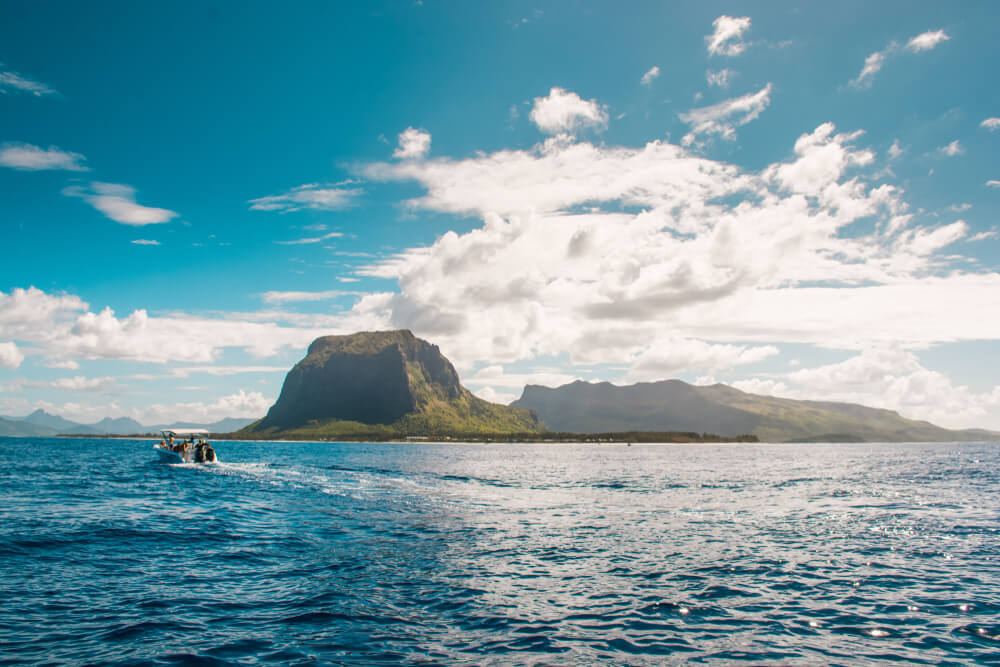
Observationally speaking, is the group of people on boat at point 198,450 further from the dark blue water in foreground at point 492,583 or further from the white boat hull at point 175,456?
the dark blue water in foreground at point 492,583

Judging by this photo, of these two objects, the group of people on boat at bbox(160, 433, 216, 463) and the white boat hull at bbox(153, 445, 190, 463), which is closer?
the white boat hull at bbox(153, 445, 190, 463)

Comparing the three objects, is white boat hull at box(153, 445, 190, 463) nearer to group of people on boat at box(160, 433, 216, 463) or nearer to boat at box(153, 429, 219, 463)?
boat at box(153, 429, 219, 463)

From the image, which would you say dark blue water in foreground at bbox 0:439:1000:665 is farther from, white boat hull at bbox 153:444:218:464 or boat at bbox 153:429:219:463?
boat at bbox 153:429:219:463

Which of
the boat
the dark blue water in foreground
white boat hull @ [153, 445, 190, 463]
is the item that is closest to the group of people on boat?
the boat

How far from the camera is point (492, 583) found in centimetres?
2306

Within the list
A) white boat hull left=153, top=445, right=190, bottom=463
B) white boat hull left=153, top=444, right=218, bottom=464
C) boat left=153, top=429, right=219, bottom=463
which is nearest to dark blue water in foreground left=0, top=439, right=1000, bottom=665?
white boat hull left=153, top=445, right=190, bottom=463

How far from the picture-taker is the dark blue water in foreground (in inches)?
632

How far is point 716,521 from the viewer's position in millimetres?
40125

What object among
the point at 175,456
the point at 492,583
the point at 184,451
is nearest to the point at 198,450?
the point at 184,451

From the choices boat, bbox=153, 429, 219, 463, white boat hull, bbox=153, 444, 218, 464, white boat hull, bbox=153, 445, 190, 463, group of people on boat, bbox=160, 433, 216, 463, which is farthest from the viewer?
group of people on boat, bbox=160, 433, 216, 463

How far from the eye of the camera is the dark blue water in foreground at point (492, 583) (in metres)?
16.1

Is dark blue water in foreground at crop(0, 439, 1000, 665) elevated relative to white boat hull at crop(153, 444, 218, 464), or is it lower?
elevated

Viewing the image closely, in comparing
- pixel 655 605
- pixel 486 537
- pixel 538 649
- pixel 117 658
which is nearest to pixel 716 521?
pixel 486 537

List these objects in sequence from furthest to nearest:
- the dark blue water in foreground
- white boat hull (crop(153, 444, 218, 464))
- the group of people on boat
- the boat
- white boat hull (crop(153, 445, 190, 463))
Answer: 1. the group of people on boat
2. the boat
3. white boat hull (crop(153, 444, 218, 464))
4. white boat hull (crop(153, 445, 190, 463))
5. the dark blue water in foreground
